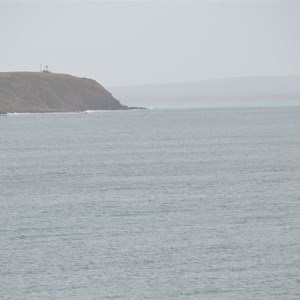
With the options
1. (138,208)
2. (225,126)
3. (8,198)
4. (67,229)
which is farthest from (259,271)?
(225,126)

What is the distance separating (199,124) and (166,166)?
294 ft

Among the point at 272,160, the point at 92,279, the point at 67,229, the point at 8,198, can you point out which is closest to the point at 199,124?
the point at 272,160

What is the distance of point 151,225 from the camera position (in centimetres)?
5728

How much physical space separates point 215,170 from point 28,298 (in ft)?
162

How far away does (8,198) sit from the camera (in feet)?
232

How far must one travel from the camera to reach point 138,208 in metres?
64.0

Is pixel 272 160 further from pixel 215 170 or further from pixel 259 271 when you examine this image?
pixel 259 271

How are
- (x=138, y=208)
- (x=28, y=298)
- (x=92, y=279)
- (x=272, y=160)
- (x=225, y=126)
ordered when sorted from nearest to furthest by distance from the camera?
(x=28, y=298) < (x=92, y=279) < (x=138, y=208) < (x=272, y=160) < (x=225, y=126)

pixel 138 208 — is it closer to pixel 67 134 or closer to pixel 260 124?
pixel 67 134

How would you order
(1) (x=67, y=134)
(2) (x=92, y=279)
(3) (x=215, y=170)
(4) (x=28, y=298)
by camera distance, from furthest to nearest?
(1) (x=67, y=134), (3) (x=215, y=170), (2) (x=92, y=279), (4) (x=28, y=298)

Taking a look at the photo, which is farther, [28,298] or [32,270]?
[32,270]

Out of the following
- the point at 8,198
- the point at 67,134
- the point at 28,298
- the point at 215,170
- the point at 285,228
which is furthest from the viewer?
the point at 67,134

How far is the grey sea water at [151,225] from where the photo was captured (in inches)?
1738

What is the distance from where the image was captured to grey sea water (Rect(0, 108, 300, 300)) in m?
44.2
